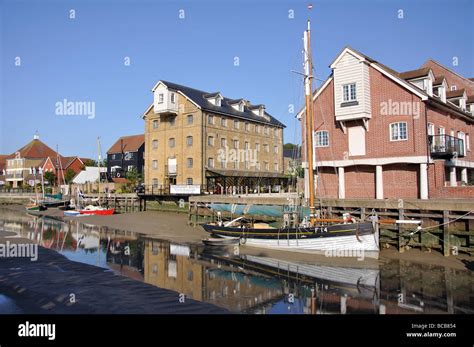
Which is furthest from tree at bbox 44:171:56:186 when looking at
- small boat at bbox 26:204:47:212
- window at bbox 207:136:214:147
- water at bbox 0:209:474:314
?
→ water at bbox 0:209:474:314

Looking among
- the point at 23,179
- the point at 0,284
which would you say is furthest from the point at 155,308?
the point at 23,179

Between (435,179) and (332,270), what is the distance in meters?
13.6

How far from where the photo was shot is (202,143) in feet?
163

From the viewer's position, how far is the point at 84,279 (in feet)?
54.0

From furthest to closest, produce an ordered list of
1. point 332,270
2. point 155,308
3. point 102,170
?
1. point 102,170
2. point 332,270
3. point 155,308

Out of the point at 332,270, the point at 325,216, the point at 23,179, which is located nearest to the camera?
the point at 332,270

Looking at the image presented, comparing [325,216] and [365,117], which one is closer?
[325,216]

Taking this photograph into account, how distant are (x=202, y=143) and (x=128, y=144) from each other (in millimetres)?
34345

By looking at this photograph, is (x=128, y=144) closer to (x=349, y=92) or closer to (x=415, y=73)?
(x=349, y=92)

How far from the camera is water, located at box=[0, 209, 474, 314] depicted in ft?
43.7

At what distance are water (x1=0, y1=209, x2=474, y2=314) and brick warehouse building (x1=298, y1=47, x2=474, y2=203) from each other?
10432 mm

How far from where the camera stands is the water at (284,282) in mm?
13312

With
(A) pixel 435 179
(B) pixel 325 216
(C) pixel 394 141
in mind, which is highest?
(C) pixel 394 141
